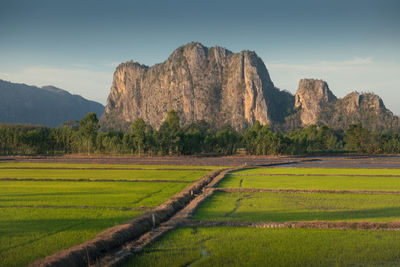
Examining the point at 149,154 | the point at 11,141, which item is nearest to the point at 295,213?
the point at 149,154

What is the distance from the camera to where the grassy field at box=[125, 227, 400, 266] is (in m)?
9.27

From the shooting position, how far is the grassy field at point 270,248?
365 inches

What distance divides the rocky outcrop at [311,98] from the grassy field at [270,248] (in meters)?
178

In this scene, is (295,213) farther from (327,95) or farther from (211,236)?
(327,95)

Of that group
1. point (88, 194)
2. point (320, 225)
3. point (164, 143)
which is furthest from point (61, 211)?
point (164, 143)

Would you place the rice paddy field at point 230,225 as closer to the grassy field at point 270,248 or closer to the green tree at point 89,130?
the grassy field at point 270,248

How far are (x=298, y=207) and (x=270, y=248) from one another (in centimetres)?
620

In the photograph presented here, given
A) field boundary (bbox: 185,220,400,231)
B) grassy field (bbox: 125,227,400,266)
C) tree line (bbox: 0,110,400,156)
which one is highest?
tree line (bbox: 0,110,400,156)

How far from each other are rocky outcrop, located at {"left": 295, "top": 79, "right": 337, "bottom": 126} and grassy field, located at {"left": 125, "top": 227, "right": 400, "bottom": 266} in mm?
178126

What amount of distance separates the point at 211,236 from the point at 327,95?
194546mm

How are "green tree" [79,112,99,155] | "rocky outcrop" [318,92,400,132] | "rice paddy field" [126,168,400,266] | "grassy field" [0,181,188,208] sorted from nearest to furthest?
"rice paddy field" [126,168,400,266]
"grassy field" [0,181,188,208]
"green tree" [79,112,99,155]
"rocky outcrop" [318,92,400,132]

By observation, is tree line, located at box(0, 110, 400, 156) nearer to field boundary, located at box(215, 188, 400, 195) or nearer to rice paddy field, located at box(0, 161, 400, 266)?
field boundary, located at box(215, 188, 400, 195)

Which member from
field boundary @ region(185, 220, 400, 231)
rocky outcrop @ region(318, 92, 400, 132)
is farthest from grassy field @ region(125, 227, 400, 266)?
rocky outcrop @ region(318, 92, 400, 132)

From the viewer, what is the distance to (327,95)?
190 meters
